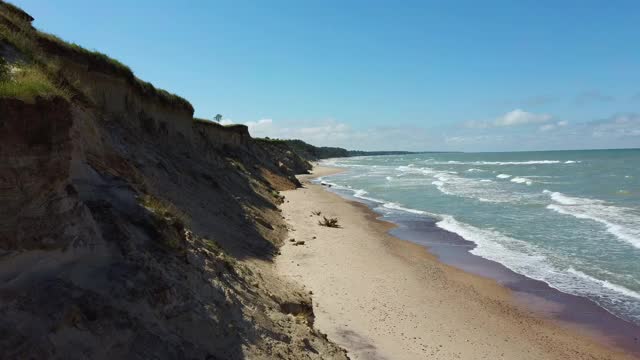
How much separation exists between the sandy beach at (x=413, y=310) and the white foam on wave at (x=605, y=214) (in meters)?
10.8

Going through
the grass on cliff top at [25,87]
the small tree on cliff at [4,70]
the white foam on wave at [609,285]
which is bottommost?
the white foam on wave at [609,285]

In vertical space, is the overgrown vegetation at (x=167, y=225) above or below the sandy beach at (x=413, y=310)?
above

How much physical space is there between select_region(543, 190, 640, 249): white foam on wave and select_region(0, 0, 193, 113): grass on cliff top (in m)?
24.0

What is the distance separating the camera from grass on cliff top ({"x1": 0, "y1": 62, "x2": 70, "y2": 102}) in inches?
203

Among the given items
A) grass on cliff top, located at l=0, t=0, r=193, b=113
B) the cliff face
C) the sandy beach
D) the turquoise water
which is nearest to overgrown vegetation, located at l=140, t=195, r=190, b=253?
the cliff face

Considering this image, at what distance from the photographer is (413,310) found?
13.0 metres

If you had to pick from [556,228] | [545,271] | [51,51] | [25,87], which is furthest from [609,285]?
[51,51]

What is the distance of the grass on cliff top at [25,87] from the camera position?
517 cm

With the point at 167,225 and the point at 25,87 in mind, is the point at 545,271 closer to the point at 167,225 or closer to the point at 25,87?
the point at 167,225

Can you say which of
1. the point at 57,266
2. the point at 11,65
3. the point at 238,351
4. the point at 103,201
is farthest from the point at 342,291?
the point at 11,65

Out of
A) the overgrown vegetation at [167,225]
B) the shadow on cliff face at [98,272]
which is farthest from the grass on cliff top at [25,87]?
the overgrown vegetation at [167,225]

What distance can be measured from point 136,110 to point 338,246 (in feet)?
38.6

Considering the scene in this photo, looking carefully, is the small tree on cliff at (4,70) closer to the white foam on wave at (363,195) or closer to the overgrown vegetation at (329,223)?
the overgrown vegetation at (329,223)

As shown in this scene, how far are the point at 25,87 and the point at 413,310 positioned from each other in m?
11.1
